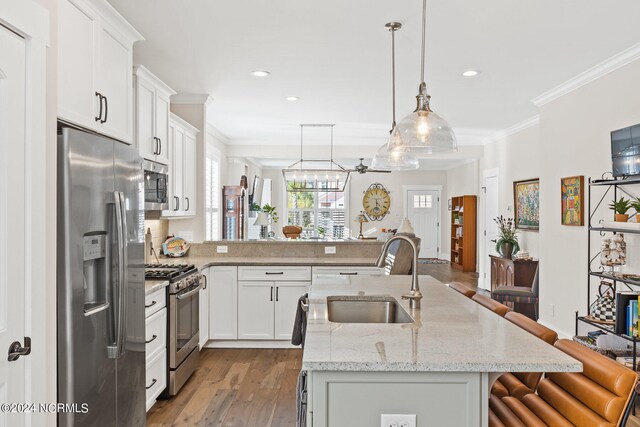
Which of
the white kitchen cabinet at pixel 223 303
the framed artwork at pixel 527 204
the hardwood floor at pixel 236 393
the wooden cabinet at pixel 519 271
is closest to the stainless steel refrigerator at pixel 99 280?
the hardwood floor at pixel 236 393

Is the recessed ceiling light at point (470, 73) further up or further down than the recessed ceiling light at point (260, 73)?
further down

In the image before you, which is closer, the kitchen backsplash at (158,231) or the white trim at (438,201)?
the kitchen backsplash at (158,231)

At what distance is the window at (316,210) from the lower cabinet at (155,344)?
9125 millimetres

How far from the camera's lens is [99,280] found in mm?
2205

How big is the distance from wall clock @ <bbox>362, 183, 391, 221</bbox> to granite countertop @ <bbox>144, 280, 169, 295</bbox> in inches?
365

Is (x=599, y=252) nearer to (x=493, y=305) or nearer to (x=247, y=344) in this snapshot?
(x=493, y=305)

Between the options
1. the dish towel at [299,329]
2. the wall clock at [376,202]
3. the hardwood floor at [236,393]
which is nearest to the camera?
the dish towel at [299,329]

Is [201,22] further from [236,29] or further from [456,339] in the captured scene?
[456,339]

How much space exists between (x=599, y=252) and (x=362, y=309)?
2.62 meters

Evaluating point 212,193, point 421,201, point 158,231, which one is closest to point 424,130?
point 158,231

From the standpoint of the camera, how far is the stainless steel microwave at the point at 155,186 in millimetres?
3658

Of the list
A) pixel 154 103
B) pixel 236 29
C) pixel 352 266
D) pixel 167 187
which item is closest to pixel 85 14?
pixel 236 29

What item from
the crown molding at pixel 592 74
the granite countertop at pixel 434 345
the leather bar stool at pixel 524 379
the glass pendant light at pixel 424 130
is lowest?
the leather bar stool at pixel 524 379

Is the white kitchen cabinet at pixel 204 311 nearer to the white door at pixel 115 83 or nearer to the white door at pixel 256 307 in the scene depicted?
the white door at pixel 256 307
